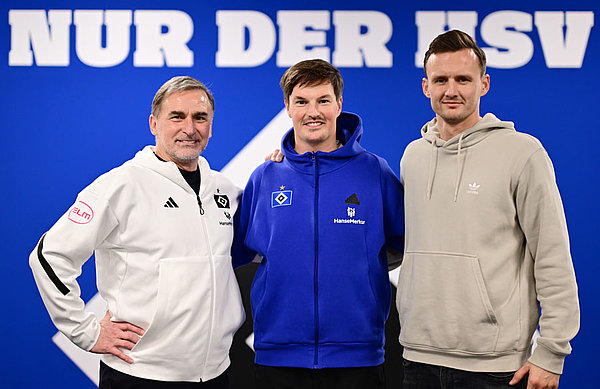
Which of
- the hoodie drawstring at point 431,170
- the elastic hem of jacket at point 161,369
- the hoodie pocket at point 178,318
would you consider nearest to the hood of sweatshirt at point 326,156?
the hoodie drawstring at point 431,170

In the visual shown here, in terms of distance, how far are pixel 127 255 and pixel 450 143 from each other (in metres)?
1.03

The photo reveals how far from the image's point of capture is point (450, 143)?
1.65m

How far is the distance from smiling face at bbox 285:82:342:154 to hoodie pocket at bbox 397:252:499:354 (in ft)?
1.57

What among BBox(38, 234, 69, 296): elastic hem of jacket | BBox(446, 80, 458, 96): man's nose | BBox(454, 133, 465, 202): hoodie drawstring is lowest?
BBox(38, 234, 69, 296): elastic hem of jacket

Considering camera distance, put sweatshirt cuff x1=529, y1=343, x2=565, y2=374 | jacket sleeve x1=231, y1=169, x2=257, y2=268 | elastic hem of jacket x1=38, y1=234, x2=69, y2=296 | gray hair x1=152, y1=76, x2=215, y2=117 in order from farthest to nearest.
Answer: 1. jacket sleeve x1=231, y1=169, x2=257, y2=268
2. gray hair x1=152, y1=76, x2=215, y2=117
3. elastic hem of jacket x1=38, y1=234, x2=69, y2=296
4. sweatshirt cuff x1=529, y1=343, x2=565, y2=374

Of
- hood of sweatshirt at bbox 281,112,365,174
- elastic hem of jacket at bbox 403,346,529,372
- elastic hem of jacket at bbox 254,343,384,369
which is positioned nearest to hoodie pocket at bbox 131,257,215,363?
elastic hem of jacket at bbox 254,343,384,369

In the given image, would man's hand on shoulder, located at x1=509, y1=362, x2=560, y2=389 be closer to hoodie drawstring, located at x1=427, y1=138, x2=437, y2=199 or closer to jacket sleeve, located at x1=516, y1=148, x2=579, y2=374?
jacket sleeve, located at x1=516, y1=148, x2=579, y2=374

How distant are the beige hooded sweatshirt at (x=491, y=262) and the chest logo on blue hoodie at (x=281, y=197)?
417 millimetres

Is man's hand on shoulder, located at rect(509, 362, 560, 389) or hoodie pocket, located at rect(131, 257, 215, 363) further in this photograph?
hoodie pocket, located at rect(131, 257, 215, 363)

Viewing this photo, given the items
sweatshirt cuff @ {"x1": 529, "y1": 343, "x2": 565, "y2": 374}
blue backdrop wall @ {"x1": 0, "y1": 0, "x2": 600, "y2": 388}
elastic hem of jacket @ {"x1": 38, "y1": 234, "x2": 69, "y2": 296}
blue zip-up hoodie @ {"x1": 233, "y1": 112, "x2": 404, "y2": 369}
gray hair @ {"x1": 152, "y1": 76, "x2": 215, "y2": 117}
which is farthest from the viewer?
blue backdrop wall @ {"x1": 0, "y1": 0, "x2": 600, "y2": 388}

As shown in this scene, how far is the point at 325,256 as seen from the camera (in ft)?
5.52

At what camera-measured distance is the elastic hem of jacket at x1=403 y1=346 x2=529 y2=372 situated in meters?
1.53

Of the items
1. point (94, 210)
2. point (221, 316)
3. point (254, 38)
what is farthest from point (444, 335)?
point (254, 38)

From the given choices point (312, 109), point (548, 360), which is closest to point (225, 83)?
point (312, 109)
